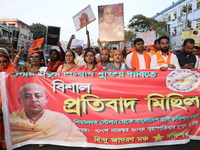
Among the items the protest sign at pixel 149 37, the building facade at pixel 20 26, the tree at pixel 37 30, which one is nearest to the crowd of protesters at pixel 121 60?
the protest sign at pixel 149 37

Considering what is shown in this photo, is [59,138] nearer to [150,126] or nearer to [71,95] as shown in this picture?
[71,95]

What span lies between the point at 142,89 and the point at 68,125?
4.37 ft

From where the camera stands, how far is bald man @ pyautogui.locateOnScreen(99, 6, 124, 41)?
4.47m

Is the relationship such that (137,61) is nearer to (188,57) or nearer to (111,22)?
(188,57)

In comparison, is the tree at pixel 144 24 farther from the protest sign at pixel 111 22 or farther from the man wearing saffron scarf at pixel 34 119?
the man wearing saffron scarf at pixel 34 119

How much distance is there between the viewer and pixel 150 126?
277 centimetres

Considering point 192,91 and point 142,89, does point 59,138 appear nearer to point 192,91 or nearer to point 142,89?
point 142,89

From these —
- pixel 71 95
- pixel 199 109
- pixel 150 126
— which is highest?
pixel 71 95

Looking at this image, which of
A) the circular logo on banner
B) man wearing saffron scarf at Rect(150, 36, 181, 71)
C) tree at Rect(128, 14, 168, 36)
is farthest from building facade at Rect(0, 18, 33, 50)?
the circular logo on banner

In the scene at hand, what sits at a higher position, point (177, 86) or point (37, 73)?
point (37, 73)

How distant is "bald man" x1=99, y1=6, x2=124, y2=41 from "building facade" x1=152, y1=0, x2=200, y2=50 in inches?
867

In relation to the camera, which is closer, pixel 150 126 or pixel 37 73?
pixel 150 126

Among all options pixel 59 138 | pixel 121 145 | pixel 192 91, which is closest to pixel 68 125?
pixel 59 138

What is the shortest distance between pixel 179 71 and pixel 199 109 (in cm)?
68
